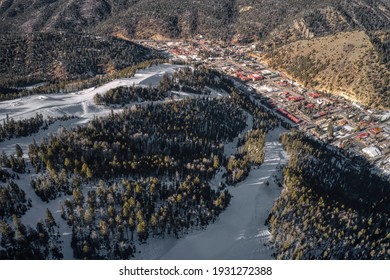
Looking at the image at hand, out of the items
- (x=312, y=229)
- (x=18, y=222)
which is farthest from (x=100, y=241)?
(x=312, y=229)

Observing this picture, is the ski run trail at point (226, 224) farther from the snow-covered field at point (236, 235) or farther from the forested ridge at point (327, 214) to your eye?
the forested ridge at point (327, 214)

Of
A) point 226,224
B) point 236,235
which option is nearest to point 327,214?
point 236,235

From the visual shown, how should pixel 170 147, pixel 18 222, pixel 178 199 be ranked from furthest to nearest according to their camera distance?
pixel 170 147
pixel 178 199
pixel 18 222

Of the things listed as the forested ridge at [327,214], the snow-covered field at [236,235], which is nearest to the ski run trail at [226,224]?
the snow-covered field at [236,235]

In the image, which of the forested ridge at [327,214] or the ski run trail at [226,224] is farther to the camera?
the forested ridge at [327,214]

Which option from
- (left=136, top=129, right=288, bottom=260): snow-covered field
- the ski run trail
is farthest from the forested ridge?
the ski run trail

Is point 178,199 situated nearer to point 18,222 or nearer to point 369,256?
point 18,222
